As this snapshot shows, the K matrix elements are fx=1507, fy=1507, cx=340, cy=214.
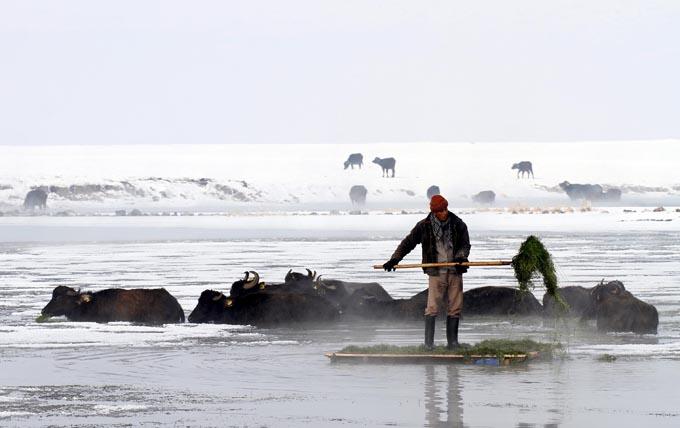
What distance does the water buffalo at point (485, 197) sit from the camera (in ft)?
285

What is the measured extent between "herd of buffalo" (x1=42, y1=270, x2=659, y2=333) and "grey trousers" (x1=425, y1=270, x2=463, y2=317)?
11.4ft

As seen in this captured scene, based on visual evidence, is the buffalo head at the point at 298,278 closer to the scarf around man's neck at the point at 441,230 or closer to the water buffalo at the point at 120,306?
the water buffalo at the point at 120,306

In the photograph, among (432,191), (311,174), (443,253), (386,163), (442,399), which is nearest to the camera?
(442,399)

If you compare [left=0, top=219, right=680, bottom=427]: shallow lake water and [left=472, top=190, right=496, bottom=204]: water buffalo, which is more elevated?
[left=472, top=190, right=496, bottom=204]: water buffalo

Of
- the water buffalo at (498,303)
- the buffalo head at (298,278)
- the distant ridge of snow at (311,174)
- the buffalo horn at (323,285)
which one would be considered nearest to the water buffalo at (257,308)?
the buffalo horn at (323,285)

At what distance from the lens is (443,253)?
591 inches

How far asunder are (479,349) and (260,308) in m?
4.90

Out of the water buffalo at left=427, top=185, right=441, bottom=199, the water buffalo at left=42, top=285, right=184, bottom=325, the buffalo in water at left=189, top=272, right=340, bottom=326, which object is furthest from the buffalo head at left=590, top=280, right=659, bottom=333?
the water buffalo at left=427, top=185, right=441, bottom=199

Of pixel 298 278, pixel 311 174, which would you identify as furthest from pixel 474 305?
pixel 311 174

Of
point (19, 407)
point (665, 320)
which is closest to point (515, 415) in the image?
point (19, 407)

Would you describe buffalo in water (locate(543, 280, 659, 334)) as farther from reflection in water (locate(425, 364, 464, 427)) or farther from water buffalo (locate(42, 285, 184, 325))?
water buffalo (locate(42, 285, 184, 325))

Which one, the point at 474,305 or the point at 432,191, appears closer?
the point at 474,305

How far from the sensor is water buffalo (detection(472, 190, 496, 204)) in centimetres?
8681

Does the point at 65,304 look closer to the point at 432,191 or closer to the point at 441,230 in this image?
the point at 441,230
